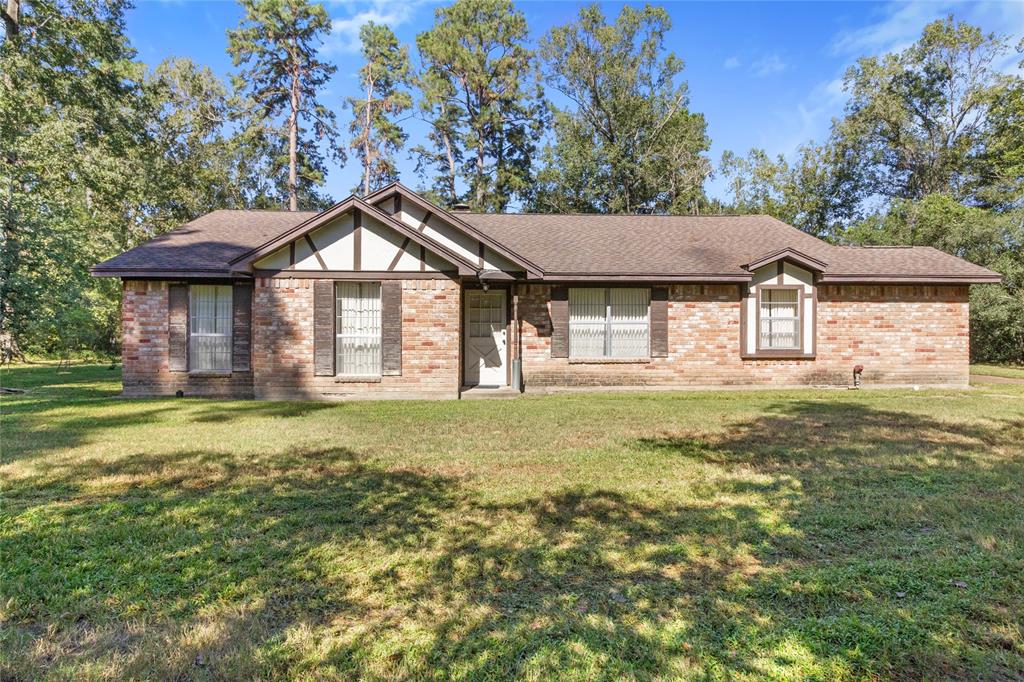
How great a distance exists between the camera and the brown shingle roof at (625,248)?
40.4 feet

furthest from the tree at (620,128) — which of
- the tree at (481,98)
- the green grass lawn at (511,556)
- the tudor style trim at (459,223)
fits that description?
the green grass lawn at (511,556)

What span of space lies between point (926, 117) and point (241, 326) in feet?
131

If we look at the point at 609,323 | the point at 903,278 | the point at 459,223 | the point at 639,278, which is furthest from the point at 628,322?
the point at 903,278

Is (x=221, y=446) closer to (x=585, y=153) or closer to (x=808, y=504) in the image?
(x=808, y=504)

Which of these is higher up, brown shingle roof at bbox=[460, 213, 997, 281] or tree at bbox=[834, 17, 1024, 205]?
tree at bbox=[834, 17, 1024, 205]

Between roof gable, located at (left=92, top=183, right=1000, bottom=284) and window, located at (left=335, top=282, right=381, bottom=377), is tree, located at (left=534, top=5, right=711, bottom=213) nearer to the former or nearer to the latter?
roof gable, located at (left=92, top=183, right=1000, bottom=284)

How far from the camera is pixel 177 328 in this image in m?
11.7

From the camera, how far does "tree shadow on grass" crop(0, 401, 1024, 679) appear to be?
2.46 m

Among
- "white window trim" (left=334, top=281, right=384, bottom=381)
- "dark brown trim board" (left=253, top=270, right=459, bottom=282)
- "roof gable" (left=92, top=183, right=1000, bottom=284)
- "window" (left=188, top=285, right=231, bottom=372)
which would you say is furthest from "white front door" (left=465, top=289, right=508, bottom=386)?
"window" (left=188, top=285, right=231, bottom=372)

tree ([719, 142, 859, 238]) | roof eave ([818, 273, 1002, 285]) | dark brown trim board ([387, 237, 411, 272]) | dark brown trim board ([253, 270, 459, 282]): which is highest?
tree ([719, 142, 859, 238])

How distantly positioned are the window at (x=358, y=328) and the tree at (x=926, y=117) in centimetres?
3367

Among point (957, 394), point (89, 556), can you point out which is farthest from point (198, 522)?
point (957, 394)

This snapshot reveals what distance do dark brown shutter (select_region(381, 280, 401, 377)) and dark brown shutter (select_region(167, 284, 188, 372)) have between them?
4825 millimetres

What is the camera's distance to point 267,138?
97.7ft
